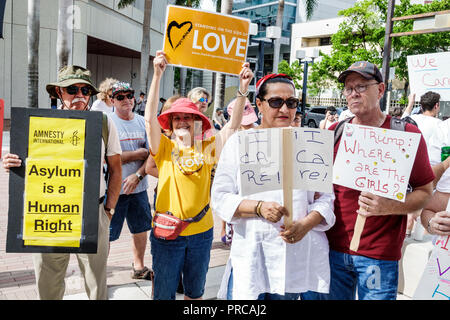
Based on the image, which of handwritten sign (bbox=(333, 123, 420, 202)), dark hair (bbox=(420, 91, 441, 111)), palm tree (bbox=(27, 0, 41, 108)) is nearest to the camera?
handwritten sign (bbox=(333, 123, 420, 202))

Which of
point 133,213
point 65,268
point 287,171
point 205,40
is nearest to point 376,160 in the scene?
point 287,171

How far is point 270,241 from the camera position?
2139 millimetres

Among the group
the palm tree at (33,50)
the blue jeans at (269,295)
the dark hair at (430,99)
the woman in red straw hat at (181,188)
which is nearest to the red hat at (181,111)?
the woman in red straw hat at (181,188)

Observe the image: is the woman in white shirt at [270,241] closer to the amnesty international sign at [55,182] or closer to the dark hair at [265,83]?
the dark hair at [265,83]

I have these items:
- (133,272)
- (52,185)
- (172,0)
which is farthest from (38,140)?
(172,0)

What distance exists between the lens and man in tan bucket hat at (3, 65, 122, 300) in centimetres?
275

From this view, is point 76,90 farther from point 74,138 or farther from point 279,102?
point 279,102

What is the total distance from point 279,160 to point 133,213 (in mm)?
2348

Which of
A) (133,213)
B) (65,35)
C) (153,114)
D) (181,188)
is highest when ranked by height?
(65,35)

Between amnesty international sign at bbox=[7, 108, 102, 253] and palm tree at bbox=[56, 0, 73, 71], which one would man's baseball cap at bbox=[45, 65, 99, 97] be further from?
palm tree at bbox=[56, 0, 73, 71]

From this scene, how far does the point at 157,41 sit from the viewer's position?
29.8 m

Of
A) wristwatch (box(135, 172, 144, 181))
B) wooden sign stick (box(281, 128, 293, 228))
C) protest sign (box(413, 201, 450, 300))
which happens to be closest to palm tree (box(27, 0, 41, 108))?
wristwatch (box(135, 172, 144, 181))

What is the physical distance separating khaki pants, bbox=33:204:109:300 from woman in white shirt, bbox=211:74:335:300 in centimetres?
105
